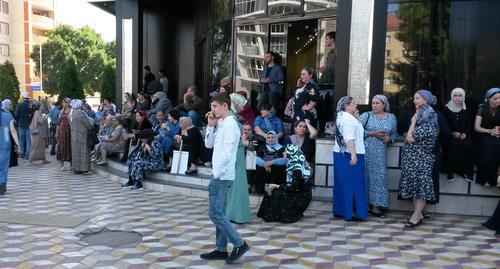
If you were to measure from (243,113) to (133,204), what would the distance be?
2.35m

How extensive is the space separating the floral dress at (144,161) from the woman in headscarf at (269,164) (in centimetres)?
237

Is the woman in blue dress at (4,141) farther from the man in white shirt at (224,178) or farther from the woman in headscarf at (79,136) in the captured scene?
the man in white shirt at (224,178)

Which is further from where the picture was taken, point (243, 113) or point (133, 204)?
point (243, 113)

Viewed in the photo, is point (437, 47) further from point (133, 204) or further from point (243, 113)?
point (133, 204)

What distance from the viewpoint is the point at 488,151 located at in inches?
250

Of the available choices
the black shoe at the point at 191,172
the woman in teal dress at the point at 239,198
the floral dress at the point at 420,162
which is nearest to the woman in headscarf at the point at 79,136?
the black shoe at the point at 191,172

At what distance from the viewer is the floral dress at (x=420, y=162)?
6016 millimetres

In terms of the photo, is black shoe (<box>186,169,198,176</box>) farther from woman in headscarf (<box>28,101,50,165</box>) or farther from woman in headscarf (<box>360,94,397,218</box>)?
woman in headscarf (<box>28,101,50,165</box>)

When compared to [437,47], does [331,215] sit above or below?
below

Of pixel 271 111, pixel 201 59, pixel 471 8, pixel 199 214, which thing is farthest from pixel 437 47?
pixel 201 59

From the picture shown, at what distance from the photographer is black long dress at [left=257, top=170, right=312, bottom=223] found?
629cm

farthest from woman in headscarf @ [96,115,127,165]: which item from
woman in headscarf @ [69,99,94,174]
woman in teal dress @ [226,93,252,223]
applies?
woman in teal dress @ [226,93,252,223]

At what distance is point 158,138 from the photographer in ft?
29.6

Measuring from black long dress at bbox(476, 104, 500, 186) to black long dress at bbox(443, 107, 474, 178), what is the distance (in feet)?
0.46
